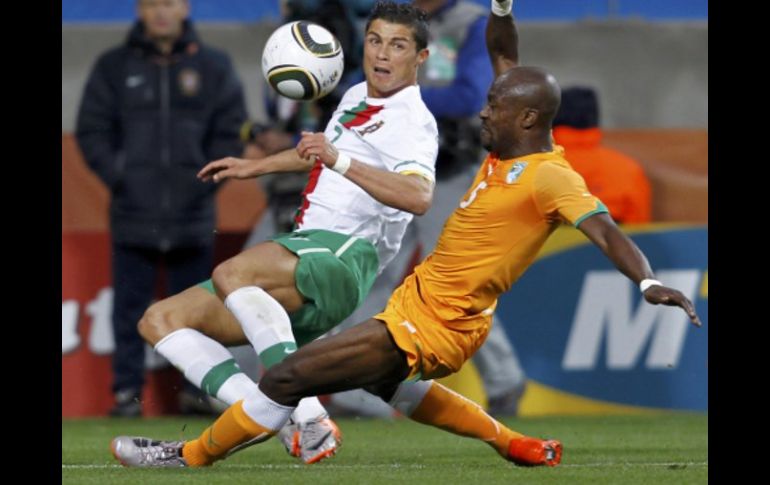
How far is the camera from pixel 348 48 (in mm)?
10398

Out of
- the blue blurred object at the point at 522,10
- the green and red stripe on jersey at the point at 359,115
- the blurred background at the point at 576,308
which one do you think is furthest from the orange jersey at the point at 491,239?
the blue blurred object at the point at 522,10

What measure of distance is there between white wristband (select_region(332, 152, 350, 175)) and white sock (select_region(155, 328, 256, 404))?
1084 mm

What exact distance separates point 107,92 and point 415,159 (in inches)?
157

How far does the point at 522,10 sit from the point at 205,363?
6555mm

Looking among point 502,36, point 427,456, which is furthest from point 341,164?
point 427,456

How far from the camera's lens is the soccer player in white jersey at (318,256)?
7.36 meters

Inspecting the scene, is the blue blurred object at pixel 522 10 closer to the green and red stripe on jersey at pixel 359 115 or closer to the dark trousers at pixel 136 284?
the dark trousers at pixel 136 284

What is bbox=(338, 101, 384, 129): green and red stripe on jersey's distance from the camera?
7.78m

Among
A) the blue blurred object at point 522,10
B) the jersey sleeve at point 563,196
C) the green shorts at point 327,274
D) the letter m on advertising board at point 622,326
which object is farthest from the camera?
the blue blurred object at point 522,10

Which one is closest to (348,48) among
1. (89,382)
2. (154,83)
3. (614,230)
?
(154,83)

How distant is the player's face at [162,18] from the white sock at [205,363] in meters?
3.53

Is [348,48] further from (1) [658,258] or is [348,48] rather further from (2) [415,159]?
(2) [415,159]

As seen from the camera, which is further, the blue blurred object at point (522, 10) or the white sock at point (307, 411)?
the blue blurred object at point (522, 10)

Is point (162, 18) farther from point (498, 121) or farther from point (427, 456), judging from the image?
point (498, 121)
